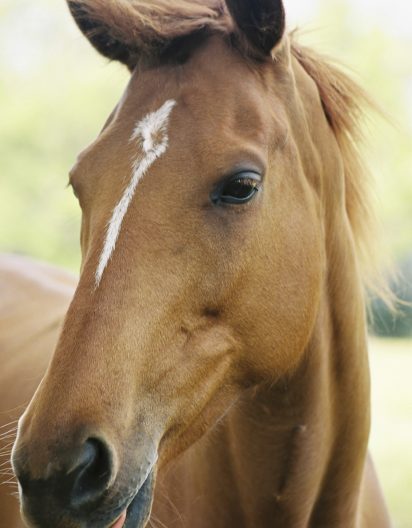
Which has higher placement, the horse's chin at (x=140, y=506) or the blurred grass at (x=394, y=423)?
the horse's chin at (x=140, y=506)

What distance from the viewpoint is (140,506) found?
174cm

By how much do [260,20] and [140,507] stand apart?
4.39ft

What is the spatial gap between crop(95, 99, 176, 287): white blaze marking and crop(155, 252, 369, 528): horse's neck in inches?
28.8

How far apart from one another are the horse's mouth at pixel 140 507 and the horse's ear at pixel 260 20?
1.22 meters

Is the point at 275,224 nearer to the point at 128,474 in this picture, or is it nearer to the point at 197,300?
the point at 197,300

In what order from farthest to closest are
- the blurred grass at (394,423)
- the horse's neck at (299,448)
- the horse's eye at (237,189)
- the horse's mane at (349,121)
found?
1. the blurred grass at (394,423)
2. the horse's mane at (349,121)
3. the horse's neck at (299,448)
4. the horse's eye at (237,189)

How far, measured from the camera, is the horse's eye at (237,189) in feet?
6.08

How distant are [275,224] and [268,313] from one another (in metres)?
0.24

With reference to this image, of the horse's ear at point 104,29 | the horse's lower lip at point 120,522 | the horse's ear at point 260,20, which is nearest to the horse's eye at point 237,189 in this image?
the horse's ear at point 260,20

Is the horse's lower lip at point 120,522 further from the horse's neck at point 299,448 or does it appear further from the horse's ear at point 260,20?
the horse's ear at point 260,20

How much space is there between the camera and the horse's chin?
5.69 feet

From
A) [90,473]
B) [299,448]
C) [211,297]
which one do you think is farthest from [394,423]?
[90,473]

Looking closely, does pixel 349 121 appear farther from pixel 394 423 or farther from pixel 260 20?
pixel 394 423

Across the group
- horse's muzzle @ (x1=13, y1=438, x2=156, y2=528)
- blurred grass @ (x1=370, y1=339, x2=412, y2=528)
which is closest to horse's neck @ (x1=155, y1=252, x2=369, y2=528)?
horse's muzzle @ (x1=13, y1=438, x2=156, y2=528)
